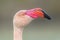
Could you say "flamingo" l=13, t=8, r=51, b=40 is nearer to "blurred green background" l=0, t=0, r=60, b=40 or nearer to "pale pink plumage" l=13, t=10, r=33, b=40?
"pale pink plumage" l=13, t=10, r=33, b=40

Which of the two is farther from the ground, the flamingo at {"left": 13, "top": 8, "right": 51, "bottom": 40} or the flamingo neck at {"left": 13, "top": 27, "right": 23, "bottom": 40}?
the flamingo at {"left": 13, "top": 8, "right": 51, "bottom": 40}

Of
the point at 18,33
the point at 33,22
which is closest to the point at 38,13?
the point at 18,33

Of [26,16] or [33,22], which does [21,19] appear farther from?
[33,22]

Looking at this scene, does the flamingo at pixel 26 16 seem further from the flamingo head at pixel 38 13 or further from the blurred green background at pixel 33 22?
the blurred green background at pixel 33 22

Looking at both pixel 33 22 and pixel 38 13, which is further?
pixel 33 22

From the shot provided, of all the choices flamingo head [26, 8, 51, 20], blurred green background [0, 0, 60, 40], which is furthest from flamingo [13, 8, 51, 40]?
blurred green background [0, 0, 60, 40]

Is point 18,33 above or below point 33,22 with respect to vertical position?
below

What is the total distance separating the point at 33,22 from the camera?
19.5ft

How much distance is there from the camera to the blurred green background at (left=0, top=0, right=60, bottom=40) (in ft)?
16.9

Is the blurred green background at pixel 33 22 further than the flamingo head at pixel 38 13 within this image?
Yes

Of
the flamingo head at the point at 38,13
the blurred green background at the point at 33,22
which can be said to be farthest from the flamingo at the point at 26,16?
the blurred green background at the point at 33,22

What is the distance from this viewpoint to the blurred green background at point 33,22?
203 inches

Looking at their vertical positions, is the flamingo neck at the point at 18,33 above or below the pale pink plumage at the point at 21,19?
below

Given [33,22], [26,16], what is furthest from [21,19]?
[33,22]
